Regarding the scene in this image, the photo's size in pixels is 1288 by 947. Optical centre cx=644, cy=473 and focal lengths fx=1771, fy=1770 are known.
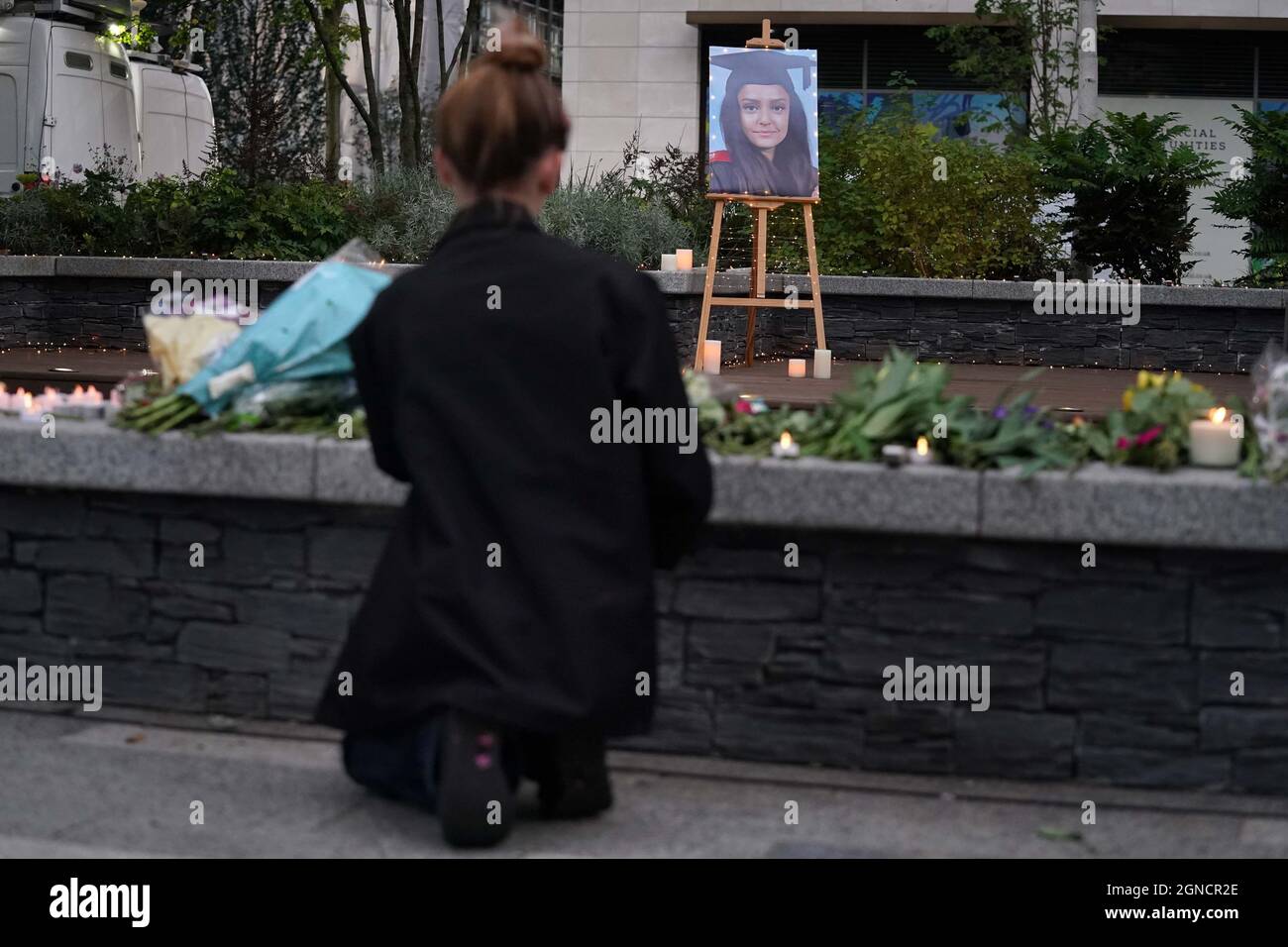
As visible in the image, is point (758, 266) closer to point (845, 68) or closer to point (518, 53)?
point (518, 53)

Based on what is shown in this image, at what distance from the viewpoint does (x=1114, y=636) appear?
434cm

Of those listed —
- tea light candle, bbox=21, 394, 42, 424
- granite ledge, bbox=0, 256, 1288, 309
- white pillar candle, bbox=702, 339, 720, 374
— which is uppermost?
granite ledge, bbox=0, 256, 1288, 309

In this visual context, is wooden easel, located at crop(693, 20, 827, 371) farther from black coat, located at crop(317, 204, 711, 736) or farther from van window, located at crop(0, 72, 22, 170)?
black coat, located at crop(317, 204, 711, 736)

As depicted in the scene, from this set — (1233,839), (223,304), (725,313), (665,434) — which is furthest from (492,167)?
(725,313)

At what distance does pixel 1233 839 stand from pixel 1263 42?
24.5 meters

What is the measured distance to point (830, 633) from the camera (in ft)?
14.8

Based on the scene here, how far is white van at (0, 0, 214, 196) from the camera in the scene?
16.5m

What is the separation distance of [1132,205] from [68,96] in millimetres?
9833

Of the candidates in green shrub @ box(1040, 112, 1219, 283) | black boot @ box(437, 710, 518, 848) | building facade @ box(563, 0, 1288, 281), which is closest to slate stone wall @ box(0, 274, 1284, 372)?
green shrub @ box(1040, 112, 1219, 283)

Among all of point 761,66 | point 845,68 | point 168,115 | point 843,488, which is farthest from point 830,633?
point 845,68

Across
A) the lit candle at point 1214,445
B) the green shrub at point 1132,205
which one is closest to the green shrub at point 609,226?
the green shrub at point 1132,205

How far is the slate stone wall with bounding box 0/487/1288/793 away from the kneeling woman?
0.58 meters

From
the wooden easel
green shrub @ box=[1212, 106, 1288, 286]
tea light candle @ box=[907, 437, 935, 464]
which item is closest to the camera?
tea light candle @ box=[907, 437, 935, 464]

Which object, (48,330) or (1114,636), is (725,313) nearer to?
(48,330)
